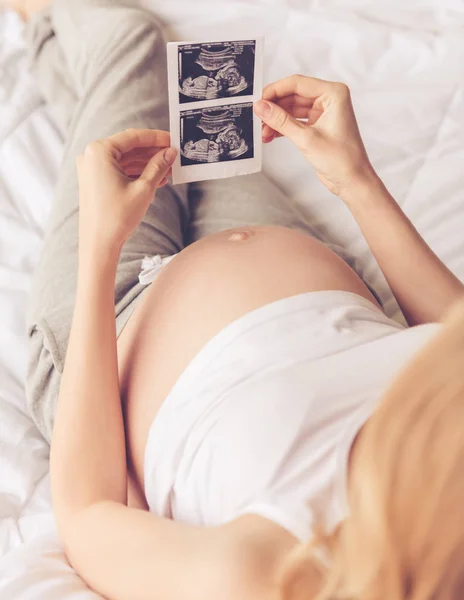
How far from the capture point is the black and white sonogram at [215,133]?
922mm

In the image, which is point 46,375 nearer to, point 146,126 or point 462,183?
point 146,126

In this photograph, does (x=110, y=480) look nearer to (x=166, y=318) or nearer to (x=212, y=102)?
(x=166, y=318)

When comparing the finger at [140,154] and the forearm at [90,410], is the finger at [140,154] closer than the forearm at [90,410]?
No

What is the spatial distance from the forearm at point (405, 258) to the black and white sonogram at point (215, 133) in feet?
0.60

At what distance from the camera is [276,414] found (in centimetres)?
64

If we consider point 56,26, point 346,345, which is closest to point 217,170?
point 346,345

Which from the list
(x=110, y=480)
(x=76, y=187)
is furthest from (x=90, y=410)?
(x=76, y=187)

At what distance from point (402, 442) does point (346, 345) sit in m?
0.25

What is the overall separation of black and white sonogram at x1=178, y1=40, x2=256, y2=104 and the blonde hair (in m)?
0.56

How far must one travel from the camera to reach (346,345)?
73cm

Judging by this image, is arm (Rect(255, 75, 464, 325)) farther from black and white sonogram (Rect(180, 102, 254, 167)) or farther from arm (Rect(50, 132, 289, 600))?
arm (Rect(50, 132, 289, 600))

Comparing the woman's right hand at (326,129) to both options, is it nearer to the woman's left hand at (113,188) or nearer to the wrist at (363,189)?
the wrist at (363,189)

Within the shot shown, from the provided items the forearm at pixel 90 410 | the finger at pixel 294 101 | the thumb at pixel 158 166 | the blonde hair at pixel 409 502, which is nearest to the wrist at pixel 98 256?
the forearm at pixel 90 410

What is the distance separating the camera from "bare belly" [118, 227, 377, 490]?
0.79 meters
